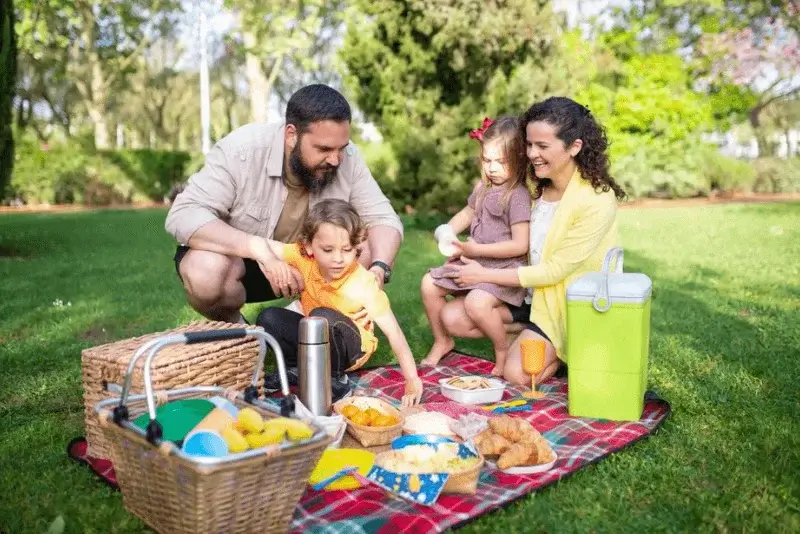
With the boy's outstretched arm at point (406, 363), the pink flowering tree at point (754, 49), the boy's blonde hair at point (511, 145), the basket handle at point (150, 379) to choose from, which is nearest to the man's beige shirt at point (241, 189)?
the boy's blonde hair at point (511, 145)

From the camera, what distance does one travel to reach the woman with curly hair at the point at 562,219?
146 inches

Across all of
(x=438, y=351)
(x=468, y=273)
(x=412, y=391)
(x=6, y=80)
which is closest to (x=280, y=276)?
(x=412, y=391)

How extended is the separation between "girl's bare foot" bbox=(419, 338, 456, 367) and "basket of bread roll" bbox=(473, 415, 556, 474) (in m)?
1.32

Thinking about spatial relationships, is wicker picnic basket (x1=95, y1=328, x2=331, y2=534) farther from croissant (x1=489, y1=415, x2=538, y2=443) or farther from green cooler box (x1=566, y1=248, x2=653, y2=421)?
green cooler box (x1=566, y1=248, x2=653, y2=421)

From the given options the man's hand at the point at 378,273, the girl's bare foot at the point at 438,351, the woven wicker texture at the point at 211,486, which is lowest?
the girl's bare foot at the point at 438,351

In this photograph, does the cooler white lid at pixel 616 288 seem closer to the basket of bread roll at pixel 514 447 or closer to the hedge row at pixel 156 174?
the basket of bread roll at pixel 514 447

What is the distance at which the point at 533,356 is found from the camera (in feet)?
11.9

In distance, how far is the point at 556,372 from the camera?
13.4ft

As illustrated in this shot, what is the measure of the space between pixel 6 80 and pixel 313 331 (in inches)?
282

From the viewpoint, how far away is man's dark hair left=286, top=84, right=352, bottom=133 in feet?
12.0

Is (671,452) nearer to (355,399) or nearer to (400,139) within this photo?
(355,399)

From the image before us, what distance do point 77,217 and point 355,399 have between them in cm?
1335

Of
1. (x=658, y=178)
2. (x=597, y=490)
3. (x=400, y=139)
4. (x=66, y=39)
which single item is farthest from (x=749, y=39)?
(x=66, y=39)

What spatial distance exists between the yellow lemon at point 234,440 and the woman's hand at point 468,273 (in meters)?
2.06
